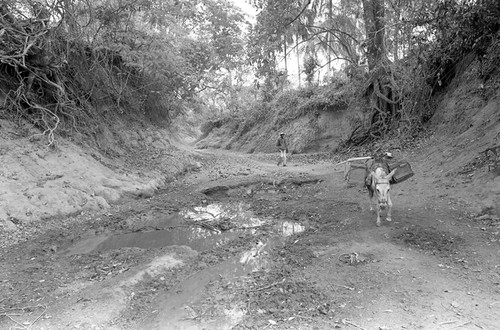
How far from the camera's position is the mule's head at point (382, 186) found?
6879mm

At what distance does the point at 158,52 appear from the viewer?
46.2 ft

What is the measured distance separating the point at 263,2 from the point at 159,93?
842cm

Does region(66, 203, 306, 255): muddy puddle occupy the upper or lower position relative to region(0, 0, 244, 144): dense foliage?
lower

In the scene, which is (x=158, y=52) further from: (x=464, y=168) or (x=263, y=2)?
(x=464, y=168)

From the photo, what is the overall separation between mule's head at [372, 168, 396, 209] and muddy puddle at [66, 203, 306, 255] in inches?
69.9

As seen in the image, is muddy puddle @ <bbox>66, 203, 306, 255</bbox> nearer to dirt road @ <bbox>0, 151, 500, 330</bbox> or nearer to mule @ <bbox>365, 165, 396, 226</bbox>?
dirt road @ <bbox>0, 151, 500, 330</bbox>

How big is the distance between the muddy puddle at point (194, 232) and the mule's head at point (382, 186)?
178cm

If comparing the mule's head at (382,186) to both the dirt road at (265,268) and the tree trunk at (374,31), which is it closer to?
the dirt road at (265,268)

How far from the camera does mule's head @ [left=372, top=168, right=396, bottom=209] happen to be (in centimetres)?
688

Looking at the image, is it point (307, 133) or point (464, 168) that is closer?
point (464, 168)

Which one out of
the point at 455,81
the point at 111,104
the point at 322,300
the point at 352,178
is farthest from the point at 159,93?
the point at 322,300

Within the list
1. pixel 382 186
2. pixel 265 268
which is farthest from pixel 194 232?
pixel 382 186

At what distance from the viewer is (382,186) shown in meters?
6.94

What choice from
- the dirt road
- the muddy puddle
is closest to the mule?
the dirt road
